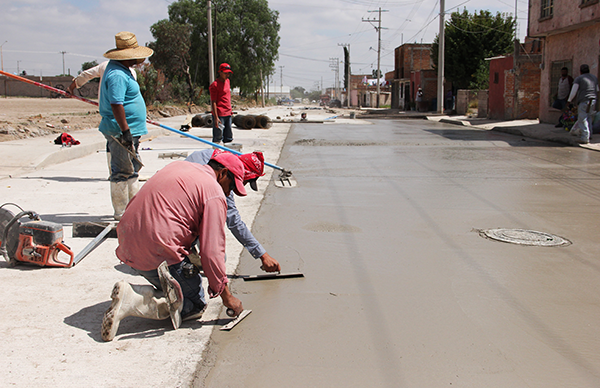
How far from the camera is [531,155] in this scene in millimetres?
12453

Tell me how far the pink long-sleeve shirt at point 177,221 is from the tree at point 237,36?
54.5 meters

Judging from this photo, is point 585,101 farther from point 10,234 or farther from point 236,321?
point 10,234

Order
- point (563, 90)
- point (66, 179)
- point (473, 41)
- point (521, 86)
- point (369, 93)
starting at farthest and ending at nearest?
point (369, 93), point (473, 41), point (521, 86), point (563, 90), point (66, 179)

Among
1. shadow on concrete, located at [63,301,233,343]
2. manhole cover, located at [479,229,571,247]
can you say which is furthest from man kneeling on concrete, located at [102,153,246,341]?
manhole cover, located at [479,229,571,247]

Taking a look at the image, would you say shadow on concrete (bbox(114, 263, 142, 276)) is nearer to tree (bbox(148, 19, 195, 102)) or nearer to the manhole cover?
the manhole cover

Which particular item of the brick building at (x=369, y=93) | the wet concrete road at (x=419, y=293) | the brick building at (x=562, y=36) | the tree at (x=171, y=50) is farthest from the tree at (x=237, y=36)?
the wet concrete road at (x=419, y=293)

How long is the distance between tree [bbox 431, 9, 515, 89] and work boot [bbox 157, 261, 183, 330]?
39716mm

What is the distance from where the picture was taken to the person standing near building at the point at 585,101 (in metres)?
14.2

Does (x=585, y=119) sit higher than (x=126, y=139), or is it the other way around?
(x=585, y=119)

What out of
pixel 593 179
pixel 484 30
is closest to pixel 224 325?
pixel 593 179

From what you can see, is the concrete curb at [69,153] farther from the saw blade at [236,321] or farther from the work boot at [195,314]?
the saw blade at [236,321]

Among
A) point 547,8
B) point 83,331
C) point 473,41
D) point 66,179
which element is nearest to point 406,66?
point 473,41

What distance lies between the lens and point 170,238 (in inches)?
125

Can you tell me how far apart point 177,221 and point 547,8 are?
2122 cm
